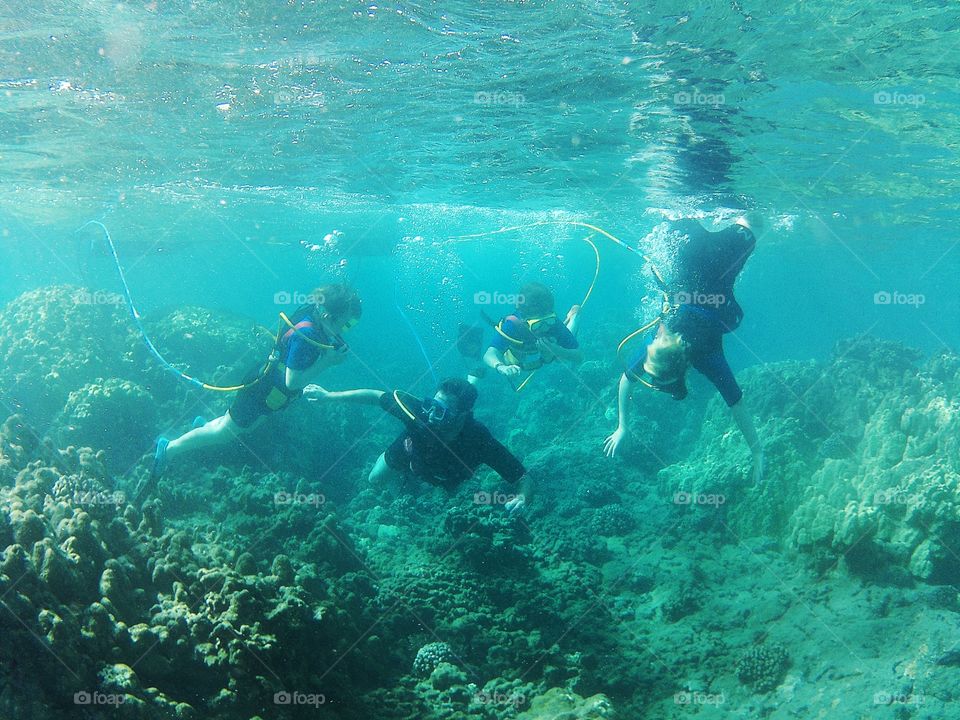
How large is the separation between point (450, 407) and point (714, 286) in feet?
14.6

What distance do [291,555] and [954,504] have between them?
8133mm

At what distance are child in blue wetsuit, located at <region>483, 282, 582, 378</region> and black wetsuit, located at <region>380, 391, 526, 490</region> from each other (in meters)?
3.63

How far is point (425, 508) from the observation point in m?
9.99

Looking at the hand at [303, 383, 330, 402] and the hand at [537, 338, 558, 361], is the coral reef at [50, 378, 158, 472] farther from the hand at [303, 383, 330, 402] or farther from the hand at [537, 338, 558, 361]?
the hand at [537, 338, 558, 361]

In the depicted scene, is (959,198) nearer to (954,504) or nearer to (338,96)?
(954,504)

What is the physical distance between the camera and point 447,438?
612cm

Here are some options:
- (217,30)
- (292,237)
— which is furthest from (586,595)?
(292,237)

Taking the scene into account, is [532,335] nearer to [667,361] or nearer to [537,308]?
[537,308]

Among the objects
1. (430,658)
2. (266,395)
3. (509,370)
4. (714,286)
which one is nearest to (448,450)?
(430,658)

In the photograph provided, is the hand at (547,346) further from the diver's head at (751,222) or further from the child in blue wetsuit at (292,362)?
the diver's head at (751,222)

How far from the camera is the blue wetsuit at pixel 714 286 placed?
6695mm

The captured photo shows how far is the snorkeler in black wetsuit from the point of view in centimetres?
602

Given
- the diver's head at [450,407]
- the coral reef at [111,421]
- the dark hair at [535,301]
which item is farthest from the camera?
the coral reef at [111,421]

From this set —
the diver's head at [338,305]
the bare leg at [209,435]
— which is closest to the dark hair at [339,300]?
the diver's head at [338,305]
